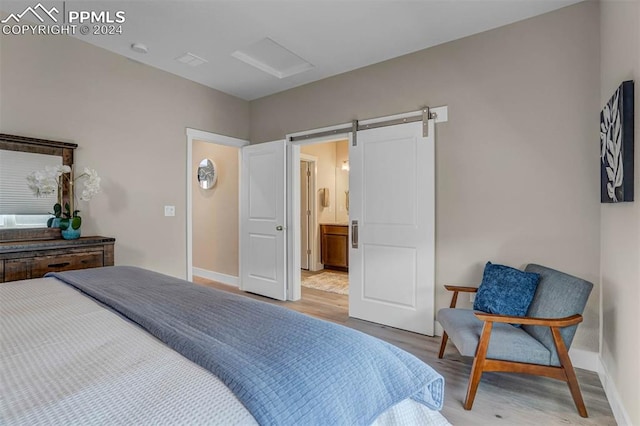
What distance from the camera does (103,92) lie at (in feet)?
9.76

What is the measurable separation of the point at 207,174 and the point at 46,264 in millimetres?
3069

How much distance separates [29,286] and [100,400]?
4.67 ft

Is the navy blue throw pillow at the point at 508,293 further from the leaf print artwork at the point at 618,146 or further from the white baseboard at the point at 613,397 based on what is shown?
the leaf print artwork at the point at 618,146

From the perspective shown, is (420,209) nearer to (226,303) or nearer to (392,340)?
(392,340)

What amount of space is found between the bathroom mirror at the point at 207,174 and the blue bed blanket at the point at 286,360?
389 centimetres

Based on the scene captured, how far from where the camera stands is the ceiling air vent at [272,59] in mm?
2991

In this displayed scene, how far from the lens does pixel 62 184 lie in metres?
2.71

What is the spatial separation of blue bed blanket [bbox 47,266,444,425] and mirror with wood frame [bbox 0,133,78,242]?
1817mm

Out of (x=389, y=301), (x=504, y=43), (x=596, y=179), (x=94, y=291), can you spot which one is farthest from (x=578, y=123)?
(x=94, y=291)

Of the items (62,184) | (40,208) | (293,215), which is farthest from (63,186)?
(293,215)

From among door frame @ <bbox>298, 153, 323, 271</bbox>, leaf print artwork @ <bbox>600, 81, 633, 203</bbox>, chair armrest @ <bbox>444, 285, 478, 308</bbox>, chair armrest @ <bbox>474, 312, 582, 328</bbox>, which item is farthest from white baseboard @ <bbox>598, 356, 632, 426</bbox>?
door frame @ <bbox>298, 153, 323, 271</bbox>

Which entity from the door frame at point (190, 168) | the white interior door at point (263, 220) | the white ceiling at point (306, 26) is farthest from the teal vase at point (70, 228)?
the white interior door at point (263, 220)

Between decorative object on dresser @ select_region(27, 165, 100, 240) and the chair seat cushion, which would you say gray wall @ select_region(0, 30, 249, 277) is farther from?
the chair seat cushion

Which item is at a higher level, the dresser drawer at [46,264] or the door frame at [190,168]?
the door frame at [190,168]
